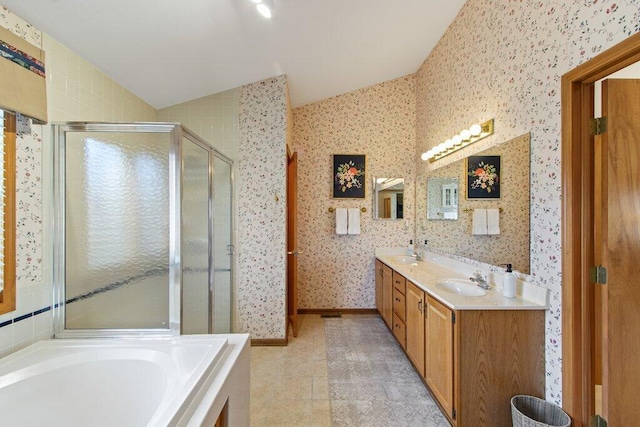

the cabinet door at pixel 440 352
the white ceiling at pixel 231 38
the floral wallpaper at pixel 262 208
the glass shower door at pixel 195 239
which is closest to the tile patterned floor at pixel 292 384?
the floral wallpaper at pixel 262 208

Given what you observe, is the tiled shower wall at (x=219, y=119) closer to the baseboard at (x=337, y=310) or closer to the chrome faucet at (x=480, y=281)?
the baseboard at (x=337, y=310)

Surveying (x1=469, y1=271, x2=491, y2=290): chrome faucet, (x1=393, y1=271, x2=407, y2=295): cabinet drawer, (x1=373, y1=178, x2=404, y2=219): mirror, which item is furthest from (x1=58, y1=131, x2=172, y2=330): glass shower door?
(x1=373, y1=178, x2=404, y2=219): mirror

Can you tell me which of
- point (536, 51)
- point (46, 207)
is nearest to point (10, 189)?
point (46, 207)

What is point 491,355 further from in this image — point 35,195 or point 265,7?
point 35,195

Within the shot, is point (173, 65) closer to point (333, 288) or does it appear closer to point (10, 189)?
point (10, 189)

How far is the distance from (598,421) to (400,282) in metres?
1.48

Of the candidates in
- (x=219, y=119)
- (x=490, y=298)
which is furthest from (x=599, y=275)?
(x=219, y=119)

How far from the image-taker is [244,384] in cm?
146

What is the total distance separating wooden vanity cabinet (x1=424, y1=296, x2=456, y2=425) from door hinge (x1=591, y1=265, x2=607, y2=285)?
2.32 feet

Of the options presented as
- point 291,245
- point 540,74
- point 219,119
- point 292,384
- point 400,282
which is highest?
point 219,119

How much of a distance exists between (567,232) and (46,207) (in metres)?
2.77

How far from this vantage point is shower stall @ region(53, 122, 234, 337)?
1.60 metres

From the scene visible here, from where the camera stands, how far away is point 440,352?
6.01 feet

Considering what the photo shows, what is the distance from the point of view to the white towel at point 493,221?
211cm
